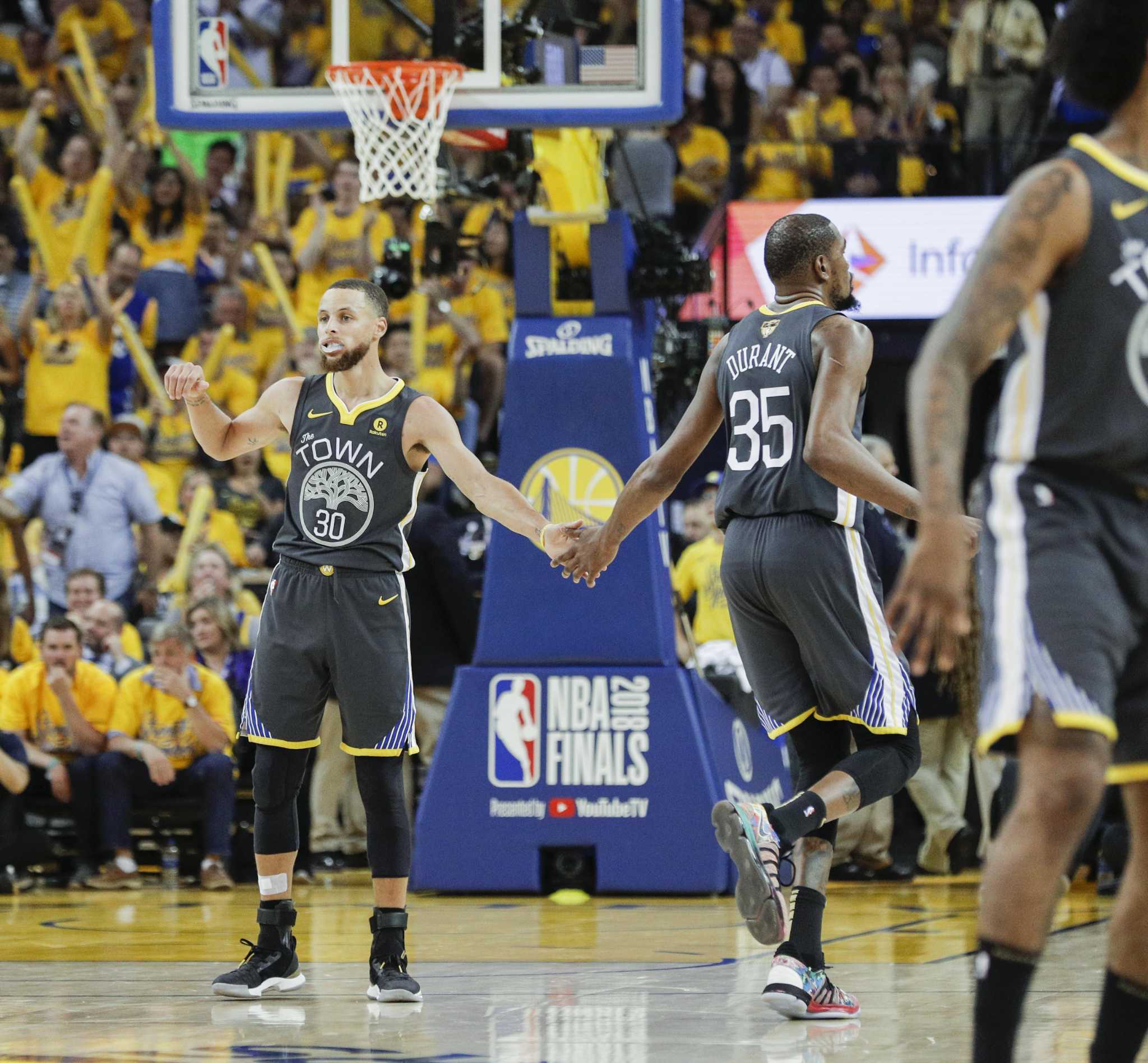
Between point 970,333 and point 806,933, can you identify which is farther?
point 806,933

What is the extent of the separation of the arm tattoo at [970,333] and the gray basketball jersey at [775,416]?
2.36m

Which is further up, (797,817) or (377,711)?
(377,711)

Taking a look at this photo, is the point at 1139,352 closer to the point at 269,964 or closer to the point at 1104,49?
the point at 1104,49

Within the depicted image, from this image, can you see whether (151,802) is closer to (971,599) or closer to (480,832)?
(480,832)

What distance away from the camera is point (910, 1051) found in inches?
181

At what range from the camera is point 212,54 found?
880 centimetres

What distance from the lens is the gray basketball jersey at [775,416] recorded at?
5.54 meters

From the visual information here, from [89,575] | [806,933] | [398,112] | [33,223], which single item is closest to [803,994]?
[806,933]

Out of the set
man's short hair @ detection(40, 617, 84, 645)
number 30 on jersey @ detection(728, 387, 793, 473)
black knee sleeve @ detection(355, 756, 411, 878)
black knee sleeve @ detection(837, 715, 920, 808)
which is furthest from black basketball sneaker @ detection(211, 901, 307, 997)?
man's short hair @ detection(40, 617, 84, 645)

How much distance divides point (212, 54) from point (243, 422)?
342cm

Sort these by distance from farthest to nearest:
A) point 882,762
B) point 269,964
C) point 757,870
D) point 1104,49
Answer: point 269,964
point 882,762
point 757,870
point 1104,49

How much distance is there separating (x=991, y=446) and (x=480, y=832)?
6442 mm

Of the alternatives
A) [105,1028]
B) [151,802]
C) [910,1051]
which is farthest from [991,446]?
[151,802]

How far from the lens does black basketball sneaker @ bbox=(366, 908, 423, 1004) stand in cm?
554
